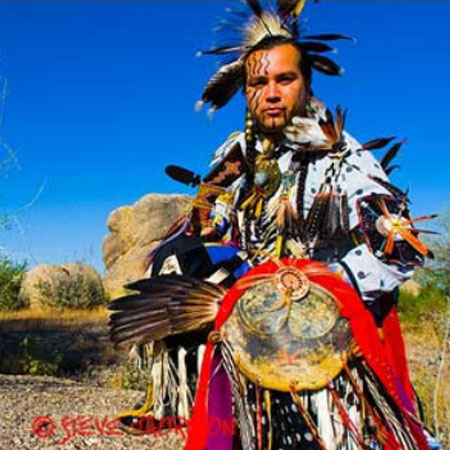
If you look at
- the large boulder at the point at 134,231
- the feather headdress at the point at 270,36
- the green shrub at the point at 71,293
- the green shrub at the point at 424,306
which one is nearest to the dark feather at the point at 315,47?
the feather headdress at the point at 270,36

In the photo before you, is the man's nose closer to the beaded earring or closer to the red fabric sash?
the beaded earring

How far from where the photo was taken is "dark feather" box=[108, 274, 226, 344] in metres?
2.08

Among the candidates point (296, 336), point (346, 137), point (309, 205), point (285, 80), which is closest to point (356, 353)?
point (296, 336)

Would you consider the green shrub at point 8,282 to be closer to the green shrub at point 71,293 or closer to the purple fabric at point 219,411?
the green shrub at point 71,293

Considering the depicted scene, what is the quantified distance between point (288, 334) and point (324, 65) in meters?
0.98

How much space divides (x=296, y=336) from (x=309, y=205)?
481mm

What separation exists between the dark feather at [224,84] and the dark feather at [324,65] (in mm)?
247

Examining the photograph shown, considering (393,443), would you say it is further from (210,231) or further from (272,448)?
(210,231)

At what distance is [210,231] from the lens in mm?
2426

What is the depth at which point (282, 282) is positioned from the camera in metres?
1.99

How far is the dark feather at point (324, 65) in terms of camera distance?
7.80 ft

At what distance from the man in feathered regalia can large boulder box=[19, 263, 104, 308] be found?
442 inches

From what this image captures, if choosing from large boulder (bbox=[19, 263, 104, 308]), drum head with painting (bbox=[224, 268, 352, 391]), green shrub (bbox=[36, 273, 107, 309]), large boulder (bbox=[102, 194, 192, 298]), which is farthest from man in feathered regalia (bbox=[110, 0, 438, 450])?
large boulder (bbox=[102, 194, 192, 298])

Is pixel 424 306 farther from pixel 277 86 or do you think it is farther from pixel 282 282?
pixel 282 282
